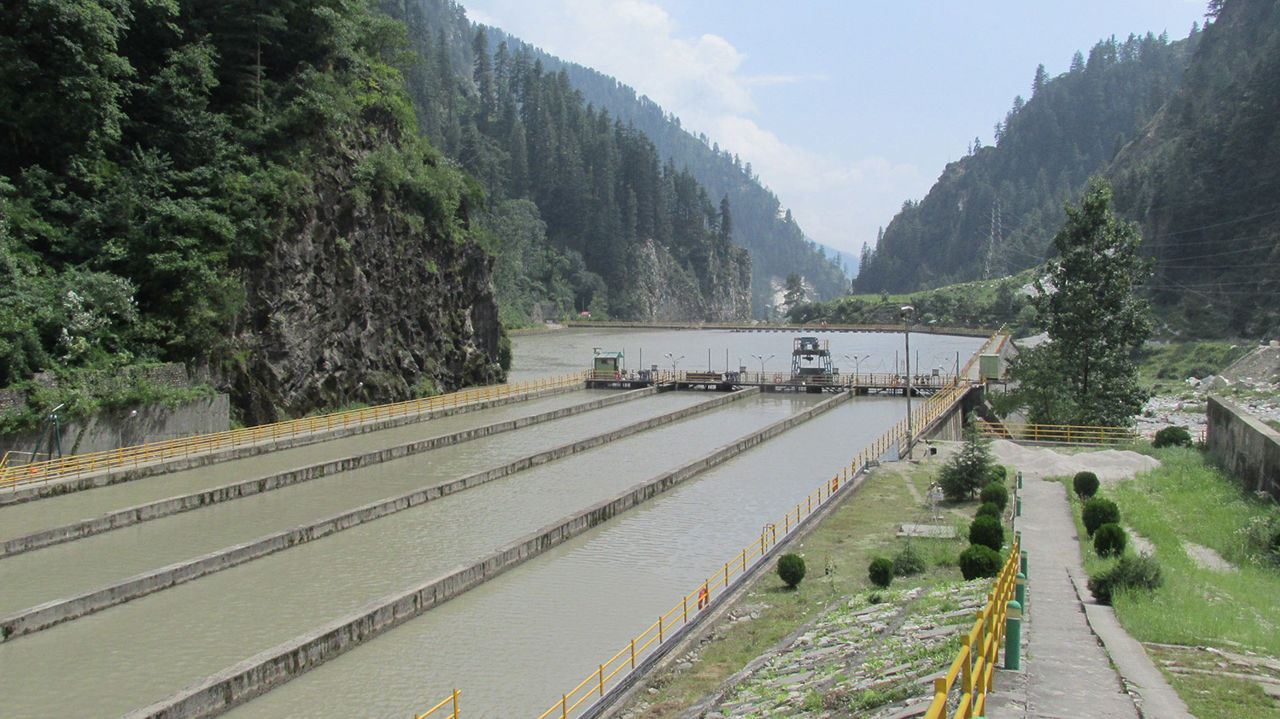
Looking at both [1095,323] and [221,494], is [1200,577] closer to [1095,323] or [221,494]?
[221,494]

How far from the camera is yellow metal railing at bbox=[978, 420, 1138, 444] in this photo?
40.7 m

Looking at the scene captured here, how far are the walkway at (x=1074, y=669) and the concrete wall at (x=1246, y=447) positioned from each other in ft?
35.5

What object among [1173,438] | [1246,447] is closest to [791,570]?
[1246,447]

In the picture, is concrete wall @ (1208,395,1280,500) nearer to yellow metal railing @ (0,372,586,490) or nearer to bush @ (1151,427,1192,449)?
bush @ (1151,427,1192,449)

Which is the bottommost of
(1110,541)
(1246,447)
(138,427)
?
(1110,541)

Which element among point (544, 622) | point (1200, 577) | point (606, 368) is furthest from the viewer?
point (606, 368)

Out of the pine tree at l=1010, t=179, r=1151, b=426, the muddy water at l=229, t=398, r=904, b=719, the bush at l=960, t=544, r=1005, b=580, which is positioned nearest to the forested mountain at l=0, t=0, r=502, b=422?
the muddy water at l=229, t=398, r=904, b=719

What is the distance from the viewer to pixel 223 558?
22.3 m

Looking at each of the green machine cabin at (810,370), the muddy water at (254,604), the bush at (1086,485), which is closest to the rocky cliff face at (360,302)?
the muddy water at (254,604)

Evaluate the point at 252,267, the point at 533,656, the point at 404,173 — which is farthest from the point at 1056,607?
the point at 404,173

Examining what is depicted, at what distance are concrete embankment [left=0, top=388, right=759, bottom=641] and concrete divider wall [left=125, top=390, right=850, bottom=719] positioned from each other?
6.09 m

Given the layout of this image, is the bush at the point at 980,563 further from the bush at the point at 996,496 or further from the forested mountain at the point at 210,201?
the forested mountain at the point at 210,201

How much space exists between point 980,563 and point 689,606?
20.7 ft

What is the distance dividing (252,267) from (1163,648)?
39510mm
